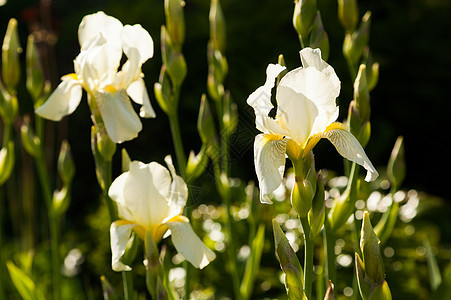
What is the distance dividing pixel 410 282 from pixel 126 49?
138cm

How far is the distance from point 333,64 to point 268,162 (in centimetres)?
297

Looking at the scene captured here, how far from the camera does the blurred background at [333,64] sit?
3.68 meters

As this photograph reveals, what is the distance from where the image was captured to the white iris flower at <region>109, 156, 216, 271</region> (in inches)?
34.1

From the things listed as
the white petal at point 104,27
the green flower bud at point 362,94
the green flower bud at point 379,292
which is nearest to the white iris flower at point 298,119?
the green flower bud at point 379,292

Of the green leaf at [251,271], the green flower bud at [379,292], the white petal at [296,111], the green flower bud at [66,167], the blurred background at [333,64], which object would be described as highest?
the white petal at [296,111]

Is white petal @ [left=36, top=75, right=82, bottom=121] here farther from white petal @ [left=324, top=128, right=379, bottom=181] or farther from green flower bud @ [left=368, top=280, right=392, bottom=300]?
green flower bud @ [left=368, top=280, right=392, bottom=300]

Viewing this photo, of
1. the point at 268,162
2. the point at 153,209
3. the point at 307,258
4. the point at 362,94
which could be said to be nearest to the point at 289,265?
the point at 307,258

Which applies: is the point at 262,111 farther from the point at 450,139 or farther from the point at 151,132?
the point at 450,139

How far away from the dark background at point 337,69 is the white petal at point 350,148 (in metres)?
2.77

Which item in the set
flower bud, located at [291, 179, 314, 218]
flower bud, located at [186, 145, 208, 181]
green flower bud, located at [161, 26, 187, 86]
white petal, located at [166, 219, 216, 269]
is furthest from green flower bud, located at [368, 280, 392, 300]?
green flower bud, located at [161, 26, 187, 86]

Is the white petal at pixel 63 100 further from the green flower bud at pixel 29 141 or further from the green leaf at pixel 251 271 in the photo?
the green leaf at pixel 251 271

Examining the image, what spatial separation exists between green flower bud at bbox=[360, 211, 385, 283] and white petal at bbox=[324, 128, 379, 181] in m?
0.06

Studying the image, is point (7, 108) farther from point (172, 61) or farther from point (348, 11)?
point (348, 11)

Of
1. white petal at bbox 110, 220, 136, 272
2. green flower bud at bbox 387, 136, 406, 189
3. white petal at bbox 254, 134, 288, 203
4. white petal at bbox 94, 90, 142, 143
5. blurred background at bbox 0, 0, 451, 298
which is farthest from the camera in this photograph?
blurred background at bbox 0, 0, 451, 298
